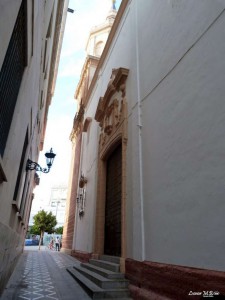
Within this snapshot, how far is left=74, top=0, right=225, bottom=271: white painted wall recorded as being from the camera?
3361mm

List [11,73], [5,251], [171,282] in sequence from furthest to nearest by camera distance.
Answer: [5,251]
[171,282]
[11,73]

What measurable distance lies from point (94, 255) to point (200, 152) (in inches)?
238

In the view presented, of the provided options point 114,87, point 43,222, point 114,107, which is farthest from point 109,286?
point 43,222

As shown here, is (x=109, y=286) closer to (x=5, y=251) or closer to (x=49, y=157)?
(x=5, y=251)

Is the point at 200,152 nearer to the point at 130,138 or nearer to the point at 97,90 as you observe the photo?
the point at 130,138

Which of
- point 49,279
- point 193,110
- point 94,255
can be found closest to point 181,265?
point 193,110

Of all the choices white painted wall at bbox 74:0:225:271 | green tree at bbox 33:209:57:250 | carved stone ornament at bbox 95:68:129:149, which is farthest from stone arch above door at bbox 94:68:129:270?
green tree at bbox 33:209:57:250

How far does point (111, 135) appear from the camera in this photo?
8289 mm

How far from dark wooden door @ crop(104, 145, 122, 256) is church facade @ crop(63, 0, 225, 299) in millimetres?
61

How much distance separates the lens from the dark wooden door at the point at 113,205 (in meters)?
7.12

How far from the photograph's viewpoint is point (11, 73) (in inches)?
104

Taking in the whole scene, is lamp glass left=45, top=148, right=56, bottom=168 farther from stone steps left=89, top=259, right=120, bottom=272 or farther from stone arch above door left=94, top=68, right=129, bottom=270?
stone steps left=89, top=259, right=120, bottom=272

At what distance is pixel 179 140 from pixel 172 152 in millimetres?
268

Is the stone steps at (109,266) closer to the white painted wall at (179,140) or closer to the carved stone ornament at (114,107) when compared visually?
the white painted wall at (179,140)
